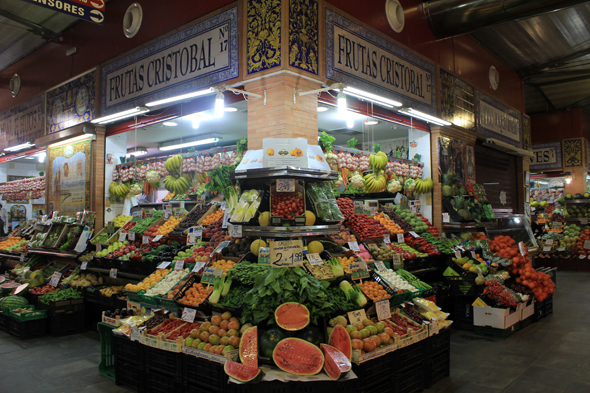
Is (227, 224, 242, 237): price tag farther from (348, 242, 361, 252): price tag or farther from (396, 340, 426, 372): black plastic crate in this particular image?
(396, 340, 426, 372): black plastic crate

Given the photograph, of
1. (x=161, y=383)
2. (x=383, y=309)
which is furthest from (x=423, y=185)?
(x=161, y=383)

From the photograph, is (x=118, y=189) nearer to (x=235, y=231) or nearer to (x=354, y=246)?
(x=235, y=231)

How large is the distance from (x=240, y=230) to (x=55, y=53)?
7.58m

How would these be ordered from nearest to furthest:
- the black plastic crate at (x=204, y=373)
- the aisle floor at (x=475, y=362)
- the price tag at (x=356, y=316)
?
1. the black plastic crate at (x=204, y=373)
2. the price tag at (x=356, y=316)
3. the aisle floor at (x=475, y=362)

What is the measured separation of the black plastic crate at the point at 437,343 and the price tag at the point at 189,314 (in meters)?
2.35

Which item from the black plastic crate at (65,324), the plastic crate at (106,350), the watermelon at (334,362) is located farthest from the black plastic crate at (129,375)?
the black plastic crate at (65,324)

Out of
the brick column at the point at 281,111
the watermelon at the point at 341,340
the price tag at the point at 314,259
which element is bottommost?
the watermelon at the point at 341,340

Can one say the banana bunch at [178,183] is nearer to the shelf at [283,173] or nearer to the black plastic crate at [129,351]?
the shelf at [283,173]

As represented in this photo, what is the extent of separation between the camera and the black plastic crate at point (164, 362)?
3455 millimetres

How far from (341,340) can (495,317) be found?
3429 millimetres

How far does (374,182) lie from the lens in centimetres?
692

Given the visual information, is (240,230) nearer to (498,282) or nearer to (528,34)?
(498,282)

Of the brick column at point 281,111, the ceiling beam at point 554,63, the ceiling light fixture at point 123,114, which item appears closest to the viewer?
the brick column at point 281,111

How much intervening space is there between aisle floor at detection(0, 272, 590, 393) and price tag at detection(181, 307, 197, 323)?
3.24ft
